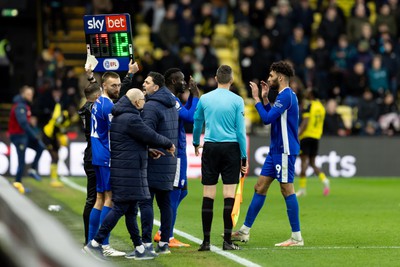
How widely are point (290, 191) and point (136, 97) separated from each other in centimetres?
271

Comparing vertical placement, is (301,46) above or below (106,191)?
above

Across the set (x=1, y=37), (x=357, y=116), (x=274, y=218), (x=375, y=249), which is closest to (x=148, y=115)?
(x=375, y=249)

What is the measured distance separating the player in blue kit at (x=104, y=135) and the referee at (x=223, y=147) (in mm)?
1163

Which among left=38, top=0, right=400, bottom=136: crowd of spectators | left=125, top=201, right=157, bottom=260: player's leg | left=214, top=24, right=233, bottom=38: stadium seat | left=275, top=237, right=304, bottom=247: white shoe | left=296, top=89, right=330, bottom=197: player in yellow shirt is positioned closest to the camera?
left=125, top=201, right=157, bottom=260: player's leg

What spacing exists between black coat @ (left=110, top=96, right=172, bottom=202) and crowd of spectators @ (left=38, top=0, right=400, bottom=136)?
17.2m

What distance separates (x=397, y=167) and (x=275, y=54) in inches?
207

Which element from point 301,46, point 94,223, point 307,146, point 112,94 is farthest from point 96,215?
point 301,46

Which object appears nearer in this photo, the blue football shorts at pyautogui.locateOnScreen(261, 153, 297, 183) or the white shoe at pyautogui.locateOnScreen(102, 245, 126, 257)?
the white shoe at pyautogui.locateOnScreen(102, 245, 126, 257)

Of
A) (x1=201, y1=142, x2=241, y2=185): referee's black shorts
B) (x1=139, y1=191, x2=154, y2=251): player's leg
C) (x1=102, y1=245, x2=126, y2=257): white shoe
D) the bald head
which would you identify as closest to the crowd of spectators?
(x1=201, y1=142, x2=241, y2=185): referee's black shorts

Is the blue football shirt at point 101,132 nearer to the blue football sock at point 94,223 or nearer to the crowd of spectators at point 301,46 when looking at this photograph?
the blue football sock at point 94,223

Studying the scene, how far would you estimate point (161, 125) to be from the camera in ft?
37.6

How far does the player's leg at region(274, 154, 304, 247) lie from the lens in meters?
12.2

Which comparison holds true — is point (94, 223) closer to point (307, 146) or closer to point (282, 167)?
point (282, 167)

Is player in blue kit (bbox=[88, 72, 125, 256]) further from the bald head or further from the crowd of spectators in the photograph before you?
the crowd of spectators
